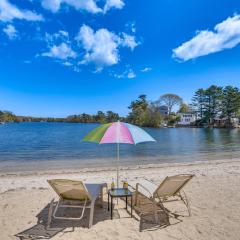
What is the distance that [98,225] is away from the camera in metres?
4.10

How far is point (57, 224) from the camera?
4145 millimetres

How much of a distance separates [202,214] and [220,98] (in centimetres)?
7215

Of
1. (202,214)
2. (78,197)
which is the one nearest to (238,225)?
(202,214)

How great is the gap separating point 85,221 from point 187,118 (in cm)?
8785

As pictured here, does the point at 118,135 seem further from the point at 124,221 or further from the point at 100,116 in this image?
the point at 100,116

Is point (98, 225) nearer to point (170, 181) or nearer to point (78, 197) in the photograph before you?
point (78, 197)

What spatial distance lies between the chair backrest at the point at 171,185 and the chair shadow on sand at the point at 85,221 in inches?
16.6

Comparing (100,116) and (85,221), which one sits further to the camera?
(100,116)

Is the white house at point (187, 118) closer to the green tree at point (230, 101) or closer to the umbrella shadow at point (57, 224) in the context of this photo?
the green tree at point (230, 101)

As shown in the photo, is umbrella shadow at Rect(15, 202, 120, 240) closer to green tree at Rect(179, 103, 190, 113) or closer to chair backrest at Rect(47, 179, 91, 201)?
chair backrest at Rect(47, 179, 91, 201)

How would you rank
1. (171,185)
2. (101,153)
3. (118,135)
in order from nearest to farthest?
(171,185) < (118,135) < (101,153)

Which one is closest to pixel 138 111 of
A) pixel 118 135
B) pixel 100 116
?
pixel 100 116

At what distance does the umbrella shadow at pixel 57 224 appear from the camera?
3760mm

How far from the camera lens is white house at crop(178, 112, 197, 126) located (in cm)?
8739
